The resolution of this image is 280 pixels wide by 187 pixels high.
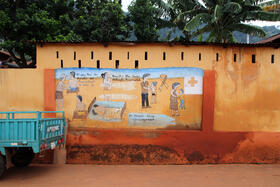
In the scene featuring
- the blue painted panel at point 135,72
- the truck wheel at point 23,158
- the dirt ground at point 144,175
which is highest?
the blue painted panel at point 135,72

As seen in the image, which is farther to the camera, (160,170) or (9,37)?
(9,37)

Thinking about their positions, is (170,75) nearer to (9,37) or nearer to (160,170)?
(160,170)

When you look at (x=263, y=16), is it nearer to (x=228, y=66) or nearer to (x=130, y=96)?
(x=228, y=66)

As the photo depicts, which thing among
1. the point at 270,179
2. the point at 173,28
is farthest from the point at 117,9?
the point at 270,179

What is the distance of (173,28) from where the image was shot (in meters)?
14.4

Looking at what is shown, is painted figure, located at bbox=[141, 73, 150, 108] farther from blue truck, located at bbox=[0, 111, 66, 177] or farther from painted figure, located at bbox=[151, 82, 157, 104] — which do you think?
blue truck, located at bbox=[0, 111, 66, 177]

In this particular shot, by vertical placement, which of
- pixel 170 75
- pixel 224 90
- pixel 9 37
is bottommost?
pixel 224 90

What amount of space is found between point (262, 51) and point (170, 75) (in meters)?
2.80

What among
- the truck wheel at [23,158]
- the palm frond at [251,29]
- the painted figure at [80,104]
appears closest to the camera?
the truck wheel at [23,158]

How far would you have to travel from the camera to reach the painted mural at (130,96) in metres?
6.04

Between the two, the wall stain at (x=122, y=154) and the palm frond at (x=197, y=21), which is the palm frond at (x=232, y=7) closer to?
the palm frond at (x=197, y=21)

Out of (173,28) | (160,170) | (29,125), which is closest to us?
(29,125)

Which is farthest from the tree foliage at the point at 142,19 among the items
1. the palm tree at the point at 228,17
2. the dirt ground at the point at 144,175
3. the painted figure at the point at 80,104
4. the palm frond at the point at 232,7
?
the dirt ground at the point at 144,175

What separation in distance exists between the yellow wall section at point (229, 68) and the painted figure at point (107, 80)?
0.27m
